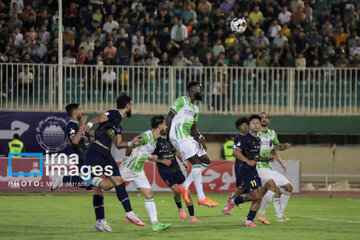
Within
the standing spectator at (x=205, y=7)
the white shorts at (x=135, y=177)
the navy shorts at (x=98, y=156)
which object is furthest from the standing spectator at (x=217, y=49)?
the navy shorts at (x=98, y=156)

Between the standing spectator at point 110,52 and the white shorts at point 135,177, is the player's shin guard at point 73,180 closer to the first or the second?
the white shorts at point 135,177

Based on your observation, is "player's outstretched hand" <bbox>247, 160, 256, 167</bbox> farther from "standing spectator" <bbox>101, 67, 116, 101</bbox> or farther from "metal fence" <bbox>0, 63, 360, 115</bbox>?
"standing spectator" <bbox>101, 67, 116, 101</bbox>

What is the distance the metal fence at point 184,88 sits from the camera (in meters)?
→ 25.9

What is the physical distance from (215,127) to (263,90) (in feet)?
6.76

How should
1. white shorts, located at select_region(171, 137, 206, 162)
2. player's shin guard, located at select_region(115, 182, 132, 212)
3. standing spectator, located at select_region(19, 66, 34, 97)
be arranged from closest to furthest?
player's shin guard, located at select_region(115, 182, 132, 212) → white shorts, located at select_region(171, 137, 206, 162) → standing spectator, located at select_region(19, 66, 34, 97)

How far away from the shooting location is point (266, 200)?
52.4 feet

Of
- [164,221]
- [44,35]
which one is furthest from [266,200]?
[44,35]

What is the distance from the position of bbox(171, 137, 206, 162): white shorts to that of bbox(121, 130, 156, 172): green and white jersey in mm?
834

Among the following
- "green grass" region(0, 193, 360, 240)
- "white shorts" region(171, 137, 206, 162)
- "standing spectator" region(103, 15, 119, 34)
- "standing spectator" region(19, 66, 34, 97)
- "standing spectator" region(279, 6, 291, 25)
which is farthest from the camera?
"standing spectator" region(279, 6, 291, 25)

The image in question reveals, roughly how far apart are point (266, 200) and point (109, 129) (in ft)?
13.7

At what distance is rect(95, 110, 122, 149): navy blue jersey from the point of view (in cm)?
1334

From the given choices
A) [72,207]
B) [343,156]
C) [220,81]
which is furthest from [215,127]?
[72,207]

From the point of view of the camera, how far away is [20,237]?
40.8ft

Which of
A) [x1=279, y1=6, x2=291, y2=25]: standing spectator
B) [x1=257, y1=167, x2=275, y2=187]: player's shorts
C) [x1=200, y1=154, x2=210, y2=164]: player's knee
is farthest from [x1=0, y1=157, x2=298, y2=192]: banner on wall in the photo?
[x1=200, y1=154, x2=210, y2=164]: player's knee
